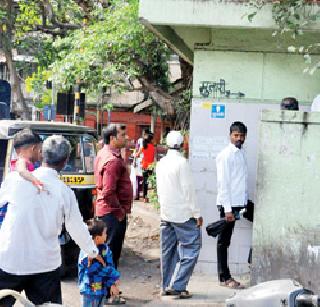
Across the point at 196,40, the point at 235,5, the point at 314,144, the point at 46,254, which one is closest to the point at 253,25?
the point at 235,5

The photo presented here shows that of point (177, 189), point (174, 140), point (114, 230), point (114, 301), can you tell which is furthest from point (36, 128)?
point (114, 301)

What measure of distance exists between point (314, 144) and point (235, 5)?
1967mm

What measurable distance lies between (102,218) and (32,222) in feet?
8.61

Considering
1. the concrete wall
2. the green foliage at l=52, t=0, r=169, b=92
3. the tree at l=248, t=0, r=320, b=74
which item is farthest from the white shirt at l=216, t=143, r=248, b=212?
the green foliage at l=52, t=0, r=169, b=92

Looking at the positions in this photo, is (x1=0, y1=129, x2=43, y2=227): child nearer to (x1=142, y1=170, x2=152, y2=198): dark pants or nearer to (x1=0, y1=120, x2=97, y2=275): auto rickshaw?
(x1=0, y1=120, x2=97, y2=275): auto rickshaw

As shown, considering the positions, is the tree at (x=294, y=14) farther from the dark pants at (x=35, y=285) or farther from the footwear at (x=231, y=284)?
the dark pants at (x=35, y=285)

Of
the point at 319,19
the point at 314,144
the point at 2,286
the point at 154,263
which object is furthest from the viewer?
the point at 154,263

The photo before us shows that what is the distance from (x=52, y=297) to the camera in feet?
15.2

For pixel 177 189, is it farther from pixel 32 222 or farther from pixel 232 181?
pixel 32 222

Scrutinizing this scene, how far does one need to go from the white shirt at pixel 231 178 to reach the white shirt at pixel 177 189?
0.50 m

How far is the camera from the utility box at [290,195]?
19.5 ft

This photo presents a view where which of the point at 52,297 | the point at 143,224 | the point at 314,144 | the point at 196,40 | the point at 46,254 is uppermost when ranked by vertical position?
the point at 196,40

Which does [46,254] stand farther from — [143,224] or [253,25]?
[143,224]

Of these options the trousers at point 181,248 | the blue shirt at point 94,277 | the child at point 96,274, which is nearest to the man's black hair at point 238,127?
the trousers at point 181,248
